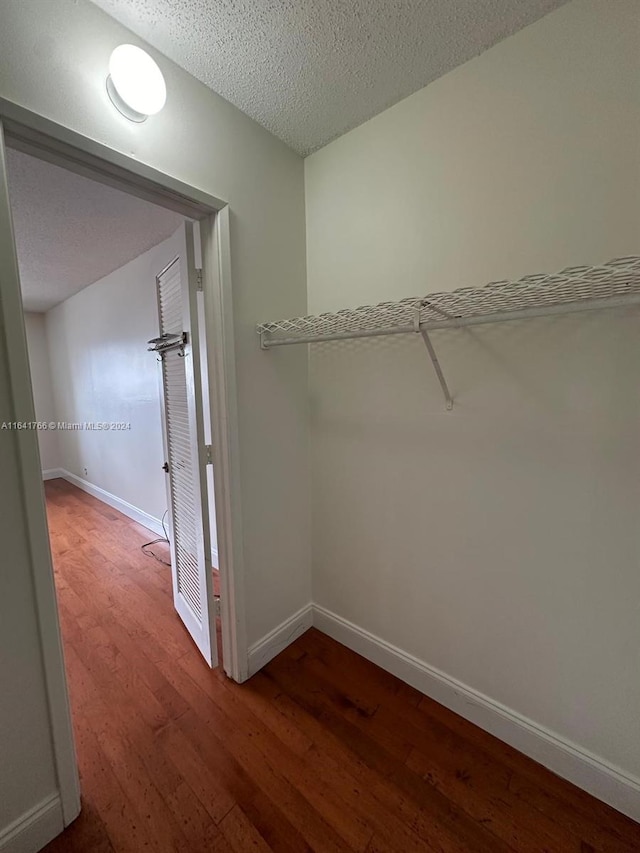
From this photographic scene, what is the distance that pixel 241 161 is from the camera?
1462 millimetres

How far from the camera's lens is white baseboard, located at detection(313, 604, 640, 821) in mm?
1138

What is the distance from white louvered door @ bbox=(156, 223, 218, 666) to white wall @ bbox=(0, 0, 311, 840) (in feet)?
0.65

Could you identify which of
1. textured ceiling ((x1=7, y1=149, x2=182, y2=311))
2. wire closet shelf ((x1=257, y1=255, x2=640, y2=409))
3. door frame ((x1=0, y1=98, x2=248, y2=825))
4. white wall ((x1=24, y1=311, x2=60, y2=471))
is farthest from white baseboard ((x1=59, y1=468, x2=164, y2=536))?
wire closet shelf ((x1=257, y1=255, x2=640, y2=409))

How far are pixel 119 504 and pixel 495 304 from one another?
4.22 m

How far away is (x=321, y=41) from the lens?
115 cm

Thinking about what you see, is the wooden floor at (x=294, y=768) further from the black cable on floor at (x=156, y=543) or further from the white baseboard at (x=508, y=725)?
the black cable on floor at (x=156, y=543)

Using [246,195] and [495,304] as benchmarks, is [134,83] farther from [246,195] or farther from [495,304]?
[495,304]

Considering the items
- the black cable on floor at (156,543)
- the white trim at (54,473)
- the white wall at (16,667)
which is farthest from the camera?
the white trim at (54,473)

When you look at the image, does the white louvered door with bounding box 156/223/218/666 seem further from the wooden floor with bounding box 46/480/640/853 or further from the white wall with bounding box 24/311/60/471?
the white wall with bounding box 24/311/60/471

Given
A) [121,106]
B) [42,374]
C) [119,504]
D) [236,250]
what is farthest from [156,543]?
[42,374]

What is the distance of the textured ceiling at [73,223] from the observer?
1.83m

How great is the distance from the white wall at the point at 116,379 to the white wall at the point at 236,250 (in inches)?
31.6

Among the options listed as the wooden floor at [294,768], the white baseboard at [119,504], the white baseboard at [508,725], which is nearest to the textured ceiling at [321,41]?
the white baseboard at [508,725]

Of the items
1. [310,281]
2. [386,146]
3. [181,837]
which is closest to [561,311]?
[386,146]
